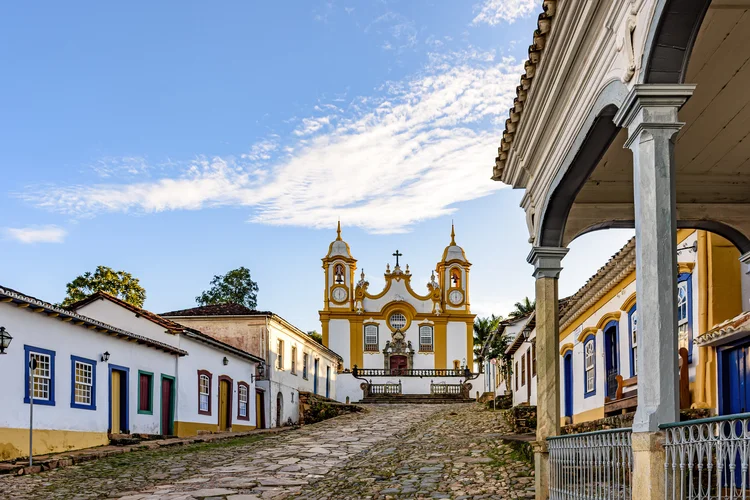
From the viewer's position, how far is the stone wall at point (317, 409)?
32.7 metres

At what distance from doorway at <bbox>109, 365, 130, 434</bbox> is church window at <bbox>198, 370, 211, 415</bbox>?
4.42 meters

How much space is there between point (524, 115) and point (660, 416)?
14.2 ft

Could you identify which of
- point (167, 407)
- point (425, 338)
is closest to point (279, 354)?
point (167, 407)

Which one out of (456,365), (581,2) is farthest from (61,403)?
(456,365)

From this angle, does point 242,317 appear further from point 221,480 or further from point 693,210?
point 693,210

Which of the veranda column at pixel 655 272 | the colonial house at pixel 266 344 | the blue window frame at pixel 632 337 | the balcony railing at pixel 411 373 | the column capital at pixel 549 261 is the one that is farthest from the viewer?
the balcony railing at pixel 411 373

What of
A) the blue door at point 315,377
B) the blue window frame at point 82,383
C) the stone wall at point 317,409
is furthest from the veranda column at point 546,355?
the blue door at point 315,377

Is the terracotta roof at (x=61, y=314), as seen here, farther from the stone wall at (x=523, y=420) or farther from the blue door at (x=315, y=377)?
the blue door at (x=315, y=377)

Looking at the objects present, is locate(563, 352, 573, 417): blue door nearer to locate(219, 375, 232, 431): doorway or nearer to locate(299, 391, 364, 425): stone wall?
locate(219, 375, 232, 431): doorway

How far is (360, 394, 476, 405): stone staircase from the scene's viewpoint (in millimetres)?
40438

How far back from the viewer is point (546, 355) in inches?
356

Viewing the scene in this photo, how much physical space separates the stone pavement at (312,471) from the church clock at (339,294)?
31.4m

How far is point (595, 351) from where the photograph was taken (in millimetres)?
17156

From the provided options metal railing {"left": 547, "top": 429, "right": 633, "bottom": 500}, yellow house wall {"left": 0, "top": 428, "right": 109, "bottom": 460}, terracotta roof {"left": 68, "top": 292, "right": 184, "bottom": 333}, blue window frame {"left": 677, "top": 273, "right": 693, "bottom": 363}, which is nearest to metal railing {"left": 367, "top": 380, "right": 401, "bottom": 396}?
terracotta roof {"left": 68, "top": 292, "right": 184, "bottom": 333}
